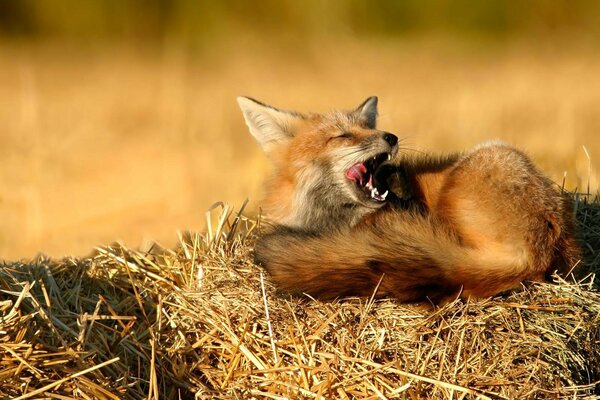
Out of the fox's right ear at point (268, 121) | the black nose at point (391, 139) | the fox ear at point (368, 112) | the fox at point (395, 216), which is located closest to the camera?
the fox at point (395, 216)

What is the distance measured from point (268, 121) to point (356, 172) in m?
0.68

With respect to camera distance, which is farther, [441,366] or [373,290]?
[373,290]

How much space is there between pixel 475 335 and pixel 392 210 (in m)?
0.84

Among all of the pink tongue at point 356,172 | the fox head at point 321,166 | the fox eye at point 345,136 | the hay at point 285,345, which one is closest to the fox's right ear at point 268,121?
the fox head at point 321,166

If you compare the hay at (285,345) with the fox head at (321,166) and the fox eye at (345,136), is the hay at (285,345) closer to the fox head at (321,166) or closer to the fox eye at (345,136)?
the fox head at (321,166)

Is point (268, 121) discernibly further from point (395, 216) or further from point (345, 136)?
point (395, 216)

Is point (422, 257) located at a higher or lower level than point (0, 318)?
higher

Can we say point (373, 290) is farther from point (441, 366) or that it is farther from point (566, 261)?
point (566, 261)

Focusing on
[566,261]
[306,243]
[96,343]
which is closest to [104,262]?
[96,343]

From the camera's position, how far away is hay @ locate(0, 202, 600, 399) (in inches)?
124

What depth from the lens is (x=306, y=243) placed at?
3.56 m

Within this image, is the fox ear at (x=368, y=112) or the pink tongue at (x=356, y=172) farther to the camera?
the fox ear at (x=368, y=112)

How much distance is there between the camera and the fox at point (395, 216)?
3414 millimetres

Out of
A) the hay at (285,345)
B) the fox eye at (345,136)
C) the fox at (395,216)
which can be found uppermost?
the fox eye at (345,136)
